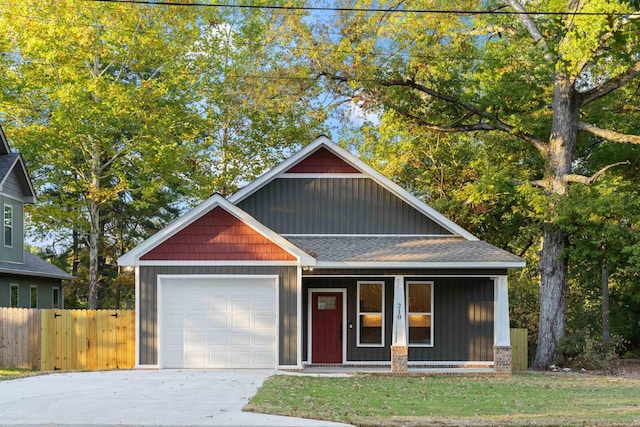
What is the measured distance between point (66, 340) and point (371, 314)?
28.5 feet

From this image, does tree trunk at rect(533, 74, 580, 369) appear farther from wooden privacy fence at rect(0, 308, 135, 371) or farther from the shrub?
wooden privacy fence at rect(0, 308, 135, 371)

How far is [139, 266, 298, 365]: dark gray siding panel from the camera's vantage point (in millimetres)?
18797

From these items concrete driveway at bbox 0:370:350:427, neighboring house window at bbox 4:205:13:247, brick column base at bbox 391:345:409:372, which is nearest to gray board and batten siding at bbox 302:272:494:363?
brick column base at bbox 391:345:409:372

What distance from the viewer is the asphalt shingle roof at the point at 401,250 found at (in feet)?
62.5

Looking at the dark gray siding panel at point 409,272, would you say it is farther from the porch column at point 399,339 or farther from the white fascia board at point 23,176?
the white fascia board at point 23,176

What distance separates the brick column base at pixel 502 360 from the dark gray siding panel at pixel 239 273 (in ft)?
17.0

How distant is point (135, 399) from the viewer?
41.9 feet

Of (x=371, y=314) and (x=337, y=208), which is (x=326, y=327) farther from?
(x=337, y=208)

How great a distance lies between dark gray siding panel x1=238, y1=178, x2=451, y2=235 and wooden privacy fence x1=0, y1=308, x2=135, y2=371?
5.12 m

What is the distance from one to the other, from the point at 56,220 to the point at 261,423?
87.0 ft

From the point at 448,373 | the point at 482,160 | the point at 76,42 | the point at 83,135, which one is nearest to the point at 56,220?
the point at 83,135

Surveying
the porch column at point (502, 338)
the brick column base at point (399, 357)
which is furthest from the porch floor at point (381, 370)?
the porch column at point (502, 338)

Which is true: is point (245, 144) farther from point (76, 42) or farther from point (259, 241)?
point (259, 241)

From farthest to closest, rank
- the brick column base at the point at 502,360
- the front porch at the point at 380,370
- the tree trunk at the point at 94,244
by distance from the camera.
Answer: the tree trunk at the point at 94,244 < the brick column base at the point at 502,360 < the front porch at the point at 380,370
